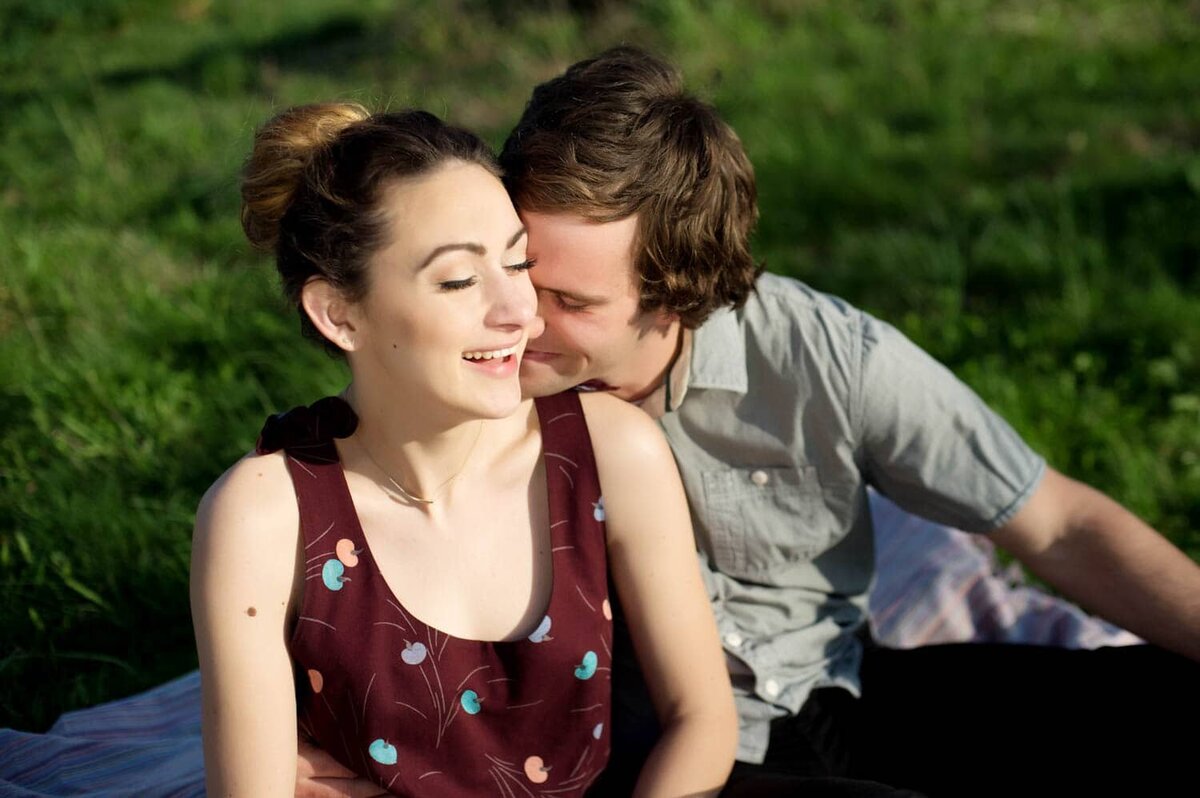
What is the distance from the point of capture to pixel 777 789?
2.29 meters

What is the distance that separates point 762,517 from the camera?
2.66 meters

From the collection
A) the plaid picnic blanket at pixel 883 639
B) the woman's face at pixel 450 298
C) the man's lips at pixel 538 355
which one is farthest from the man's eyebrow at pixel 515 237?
the plaid picnic blanket at pixel 883 639

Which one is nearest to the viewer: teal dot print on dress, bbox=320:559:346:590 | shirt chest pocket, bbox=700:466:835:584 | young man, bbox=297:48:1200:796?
teal dot print on dress, bbox=320:559:346:590

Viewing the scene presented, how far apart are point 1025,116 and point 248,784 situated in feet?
18.2

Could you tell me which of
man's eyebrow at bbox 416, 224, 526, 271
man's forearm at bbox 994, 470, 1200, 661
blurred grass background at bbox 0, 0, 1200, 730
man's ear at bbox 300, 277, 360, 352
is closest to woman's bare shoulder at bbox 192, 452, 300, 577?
man's ear at bbox 300, 277, 360, 352

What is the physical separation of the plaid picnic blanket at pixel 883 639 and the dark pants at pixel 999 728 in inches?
19.8

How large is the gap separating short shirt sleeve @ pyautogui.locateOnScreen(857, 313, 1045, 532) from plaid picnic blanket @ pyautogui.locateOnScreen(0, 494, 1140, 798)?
721mm

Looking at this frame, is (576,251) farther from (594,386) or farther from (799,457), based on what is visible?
(799,457)

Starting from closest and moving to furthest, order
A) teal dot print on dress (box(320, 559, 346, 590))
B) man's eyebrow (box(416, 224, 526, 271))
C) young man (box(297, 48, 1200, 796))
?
man's eyebrow (box(416, 224, 526, 271)), teal dot print on dress (box(320, 559, 346, 590)), young man (box(297, 48, 1200, 796))

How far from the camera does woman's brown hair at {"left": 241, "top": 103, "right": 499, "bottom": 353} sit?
2.11m

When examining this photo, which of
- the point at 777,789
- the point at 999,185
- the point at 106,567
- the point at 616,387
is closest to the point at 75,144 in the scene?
the point at 106,567

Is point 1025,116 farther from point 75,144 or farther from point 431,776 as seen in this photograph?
point 431,776

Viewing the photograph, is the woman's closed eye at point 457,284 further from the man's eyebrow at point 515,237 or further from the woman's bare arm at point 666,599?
the woman's bare arm at point 666,599

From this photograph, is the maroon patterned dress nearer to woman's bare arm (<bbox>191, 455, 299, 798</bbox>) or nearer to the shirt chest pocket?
woman's bare arm (<bbox>191, 455, 299, 798</bbox>)
